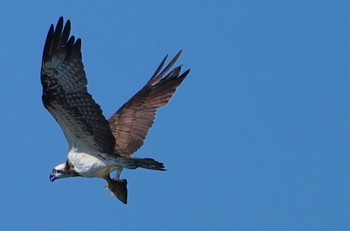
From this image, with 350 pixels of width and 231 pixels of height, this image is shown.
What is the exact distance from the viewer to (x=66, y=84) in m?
16.6

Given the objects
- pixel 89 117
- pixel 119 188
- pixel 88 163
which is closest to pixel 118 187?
pixel 119 188

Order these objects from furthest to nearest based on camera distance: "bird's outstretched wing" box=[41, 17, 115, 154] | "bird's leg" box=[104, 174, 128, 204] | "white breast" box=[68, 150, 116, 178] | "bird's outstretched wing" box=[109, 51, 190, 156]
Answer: "bird's outstretched wing" box=[109, 51, 190, 156] < "bird's leg" box=[104, 174, 128, 204] < "white breast" box=[68, 150, 116, 178] < "bird's outstretched wing" box=[41, 17, 115, 154]

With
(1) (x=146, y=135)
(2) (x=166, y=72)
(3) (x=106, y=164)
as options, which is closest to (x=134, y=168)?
(3) (x=106, y=164)

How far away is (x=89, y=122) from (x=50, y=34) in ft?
4.54

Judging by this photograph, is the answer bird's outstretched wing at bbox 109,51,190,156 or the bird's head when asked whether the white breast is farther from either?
bird's outstretched wing at bbox 109,51,190,156

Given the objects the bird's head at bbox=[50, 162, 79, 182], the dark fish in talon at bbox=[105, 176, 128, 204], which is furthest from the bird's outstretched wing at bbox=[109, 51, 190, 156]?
the bird's head at bbox=[50, 162, 79, 182]

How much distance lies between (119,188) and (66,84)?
2136 millimetres

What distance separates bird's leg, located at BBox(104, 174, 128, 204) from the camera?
18.0 m

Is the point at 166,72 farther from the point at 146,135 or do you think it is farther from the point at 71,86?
the point at 71,86

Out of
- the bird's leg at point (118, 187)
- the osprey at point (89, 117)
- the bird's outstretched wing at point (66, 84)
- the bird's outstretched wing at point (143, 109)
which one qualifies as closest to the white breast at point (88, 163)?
the osprey at point (89, 117)

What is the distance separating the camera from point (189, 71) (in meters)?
19.6

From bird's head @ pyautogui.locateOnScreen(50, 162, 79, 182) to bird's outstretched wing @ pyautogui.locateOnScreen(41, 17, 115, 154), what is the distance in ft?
2.64

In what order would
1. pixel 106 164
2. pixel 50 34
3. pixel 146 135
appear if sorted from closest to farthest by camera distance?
1. pixel 50 34
2. pixel 106 164
3. pixel 146 135

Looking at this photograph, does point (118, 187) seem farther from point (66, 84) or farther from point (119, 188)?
point (66, 84)
